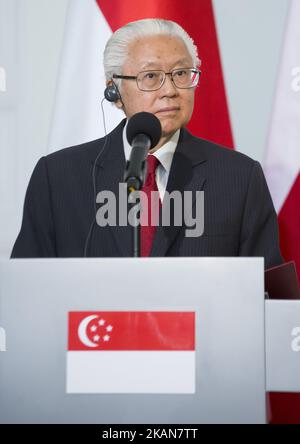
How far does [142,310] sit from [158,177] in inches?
33.8

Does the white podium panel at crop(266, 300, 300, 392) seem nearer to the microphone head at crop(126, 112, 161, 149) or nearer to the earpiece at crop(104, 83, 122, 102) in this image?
the microphone head at crop(126, 112, 161, 149)

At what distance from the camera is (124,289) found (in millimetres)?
1322

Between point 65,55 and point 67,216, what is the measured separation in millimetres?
673

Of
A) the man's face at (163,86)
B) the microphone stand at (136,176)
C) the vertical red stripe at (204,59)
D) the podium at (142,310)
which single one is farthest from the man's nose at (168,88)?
the podium at (142,310)

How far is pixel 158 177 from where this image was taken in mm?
2123

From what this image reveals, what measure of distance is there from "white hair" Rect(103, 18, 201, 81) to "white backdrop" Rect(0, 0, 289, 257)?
367 mm

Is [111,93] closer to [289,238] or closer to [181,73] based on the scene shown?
[181,73]

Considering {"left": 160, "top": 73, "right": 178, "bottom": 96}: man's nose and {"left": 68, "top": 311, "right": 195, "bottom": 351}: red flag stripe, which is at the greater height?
{"left": 160, "top": 73, "right": 178, "bottom": 96}: man's nose

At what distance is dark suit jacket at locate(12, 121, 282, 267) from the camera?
6.66 feet

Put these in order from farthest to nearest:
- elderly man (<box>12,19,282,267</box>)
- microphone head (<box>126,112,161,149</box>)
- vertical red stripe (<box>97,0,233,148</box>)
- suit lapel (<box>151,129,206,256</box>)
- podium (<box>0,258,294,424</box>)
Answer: vertical red stripe (<box>97,0,233,148</box>) < elderly man (<box>12,19,282,267</box>) < suit lapel (<box>151,129,206,256</box>) < microphone head (<box>126,112,161,149</box>) < podium (<box>0,258,294,424</box>)

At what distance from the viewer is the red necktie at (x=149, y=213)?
1978mm

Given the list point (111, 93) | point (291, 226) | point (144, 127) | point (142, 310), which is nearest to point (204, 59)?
point (111, 93)

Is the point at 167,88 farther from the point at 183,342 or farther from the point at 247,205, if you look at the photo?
the point at 183,342

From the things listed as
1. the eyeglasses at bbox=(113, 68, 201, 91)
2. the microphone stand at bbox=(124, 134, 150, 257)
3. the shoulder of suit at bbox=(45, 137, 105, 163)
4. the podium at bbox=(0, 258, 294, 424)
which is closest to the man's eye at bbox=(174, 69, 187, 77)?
the eyeglasses at bbox=(113, 68, 201, 91)
